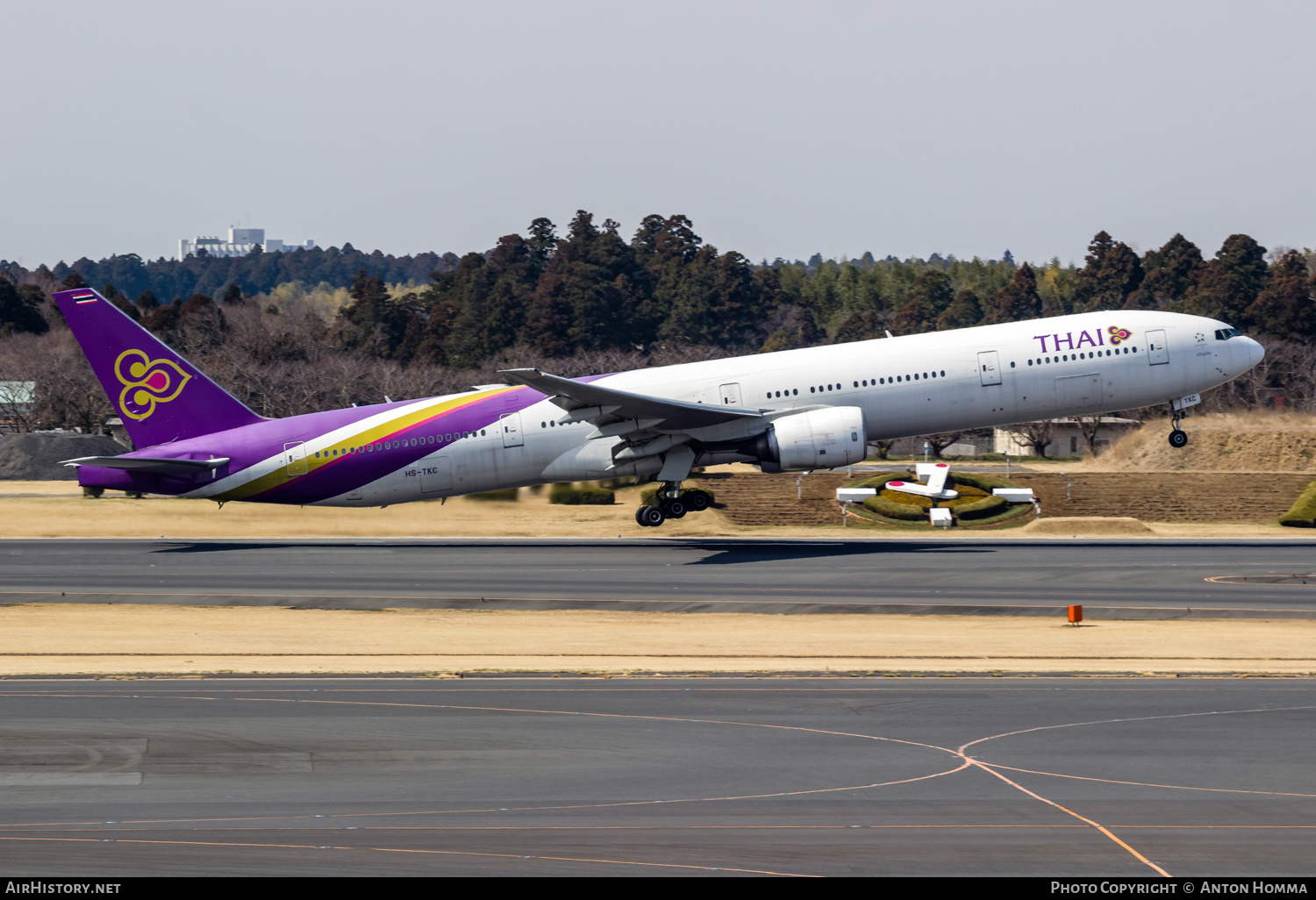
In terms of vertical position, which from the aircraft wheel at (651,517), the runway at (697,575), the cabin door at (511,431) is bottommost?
the runway at (697,575)

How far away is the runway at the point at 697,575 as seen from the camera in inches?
1238

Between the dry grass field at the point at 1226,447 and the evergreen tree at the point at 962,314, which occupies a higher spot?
the evergreen tree at the point at 962,314

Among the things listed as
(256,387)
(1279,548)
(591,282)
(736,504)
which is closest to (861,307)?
(591,282)

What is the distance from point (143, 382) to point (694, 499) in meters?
19.1

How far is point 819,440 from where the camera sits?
40.6 m

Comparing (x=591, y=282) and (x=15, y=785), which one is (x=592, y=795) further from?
(x=591, y=282)

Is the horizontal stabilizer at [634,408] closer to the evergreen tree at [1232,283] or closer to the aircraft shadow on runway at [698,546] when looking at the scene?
the aircraft shadow on runway at [698,546]

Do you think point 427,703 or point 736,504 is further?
point 736,504

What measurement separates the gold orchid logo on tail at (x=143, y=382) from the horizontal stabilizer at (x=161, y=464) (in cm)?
200

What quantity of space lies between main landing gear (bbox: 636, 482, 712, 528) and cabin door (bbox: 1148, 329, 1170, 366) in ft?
50.2

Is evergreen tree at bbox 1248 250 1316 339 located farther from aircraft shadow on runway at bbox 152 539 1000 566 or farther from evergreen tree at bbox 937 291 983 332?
aircraft shadow on runway at bbox 152 539 1000 566

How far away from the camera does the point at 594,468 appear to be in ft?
142

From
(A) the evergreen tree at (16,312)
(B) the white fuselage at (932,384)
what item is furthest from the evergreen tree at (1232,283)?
(A) the evergreen tree at (16,312)
